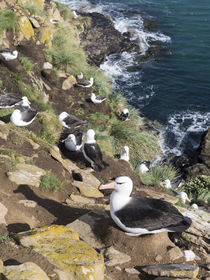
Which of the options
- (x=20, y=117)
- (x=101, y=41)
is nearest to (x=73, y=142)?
(x=20, y=117)

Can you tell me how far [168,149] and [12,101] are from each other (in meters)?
10.5

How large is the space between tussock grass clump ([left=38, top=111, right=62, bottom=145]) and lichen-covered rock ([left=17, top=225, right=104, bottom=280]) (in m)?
6.24

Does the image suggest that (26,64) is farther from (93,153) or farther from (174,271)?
(174,271)

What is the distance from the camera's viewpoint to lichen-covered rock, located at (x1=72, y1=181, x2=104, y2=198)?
741 cm

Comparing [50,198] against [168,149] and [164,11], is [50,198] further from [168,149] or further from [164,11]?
[164,11]

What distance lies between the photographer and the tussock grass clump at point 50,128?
35.3 ft

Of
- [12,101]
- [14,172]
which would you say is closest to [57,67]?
[12,101]

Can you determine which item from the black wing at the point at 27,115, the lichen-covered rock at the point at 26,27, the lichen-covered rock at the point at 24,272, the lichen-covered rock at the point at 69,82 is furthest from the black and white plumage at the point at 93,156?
the lichen-covered rock at the point at 26,27

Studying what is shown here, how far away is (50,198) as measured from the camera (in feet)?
21.3

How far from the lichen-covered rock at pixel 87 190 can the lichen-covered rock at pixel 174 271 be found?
9.81ft

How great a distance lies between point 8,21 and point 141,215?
12.8m

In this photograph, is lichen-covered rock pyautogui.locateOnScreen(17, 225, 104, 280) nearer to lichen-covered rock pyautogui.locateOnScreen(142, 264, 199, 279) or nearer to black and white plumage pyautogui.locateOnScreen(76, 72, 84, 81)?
lichen-covered rock pyautogui.locateOnScreen(142, 264, 199, 279)

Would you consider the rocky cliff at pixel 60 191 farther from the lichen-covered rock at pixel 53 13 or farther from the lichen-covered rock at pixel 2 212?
the lichen-covered rock at pixel 53 13

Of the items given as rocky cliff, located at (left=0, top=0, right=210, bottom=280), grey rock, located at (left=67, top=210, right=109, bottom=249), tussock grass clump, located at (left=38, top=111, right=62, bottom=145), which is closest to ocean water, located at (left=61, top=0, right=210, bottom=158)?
rocky cliff, located at (left=0, top=0, right=210, bottom=280)
